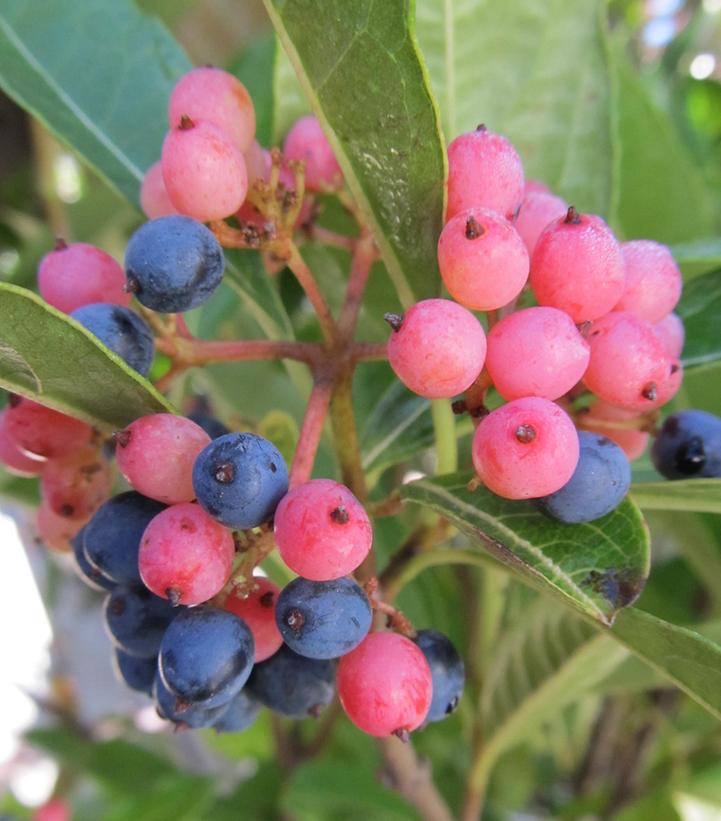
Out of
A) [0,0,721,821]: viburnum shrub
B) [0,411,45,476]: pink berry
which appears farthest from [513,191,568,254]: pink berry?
[0,411,45,476]: pink berry


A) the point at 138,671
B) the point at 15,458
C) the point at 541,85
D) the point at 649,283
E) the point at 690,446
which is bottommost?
the point at 138,671

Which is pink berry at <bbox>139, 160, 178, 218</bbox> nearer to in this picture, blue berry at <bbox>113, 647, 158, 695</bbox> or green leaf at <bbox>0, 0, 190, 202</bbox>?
green leaf at <bbox>0, 0, 190, 202</bbox>

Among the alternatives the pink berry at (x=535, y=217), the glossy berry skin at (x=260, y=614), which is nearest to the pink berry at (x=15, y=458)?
the glossy berry skin at (x=260, y=614)

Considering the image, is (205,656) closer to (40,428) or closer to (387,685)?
(387,685)

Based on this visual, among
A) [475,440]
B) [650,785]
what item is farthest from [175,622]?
[650,785]

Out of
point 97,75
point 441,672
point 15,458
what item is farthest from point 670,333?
point 97,75

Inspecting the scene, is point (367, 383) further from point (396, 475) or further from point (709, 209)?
point (709, 209)
